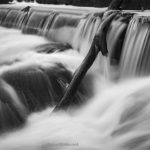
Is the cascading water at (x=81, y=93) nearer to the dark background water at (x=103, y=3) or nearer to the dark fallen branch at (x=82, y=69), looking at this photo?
the dark fallen branch at (x=82, y=69)

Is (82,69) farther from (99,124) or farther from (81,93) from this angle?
(99,124)

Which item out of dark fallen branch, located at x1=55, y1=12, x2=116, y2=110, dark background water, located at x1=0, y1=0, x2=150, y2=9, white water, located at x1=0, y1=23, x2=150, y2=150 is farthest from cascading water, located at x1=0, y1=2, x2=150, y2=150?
dark background water, located at x1=0, y1=0, x2=150, y2=9

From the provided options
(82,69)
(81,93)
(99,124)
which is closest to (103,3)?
(81,93)

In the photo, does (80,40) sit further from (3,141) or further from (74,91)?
(3,141)

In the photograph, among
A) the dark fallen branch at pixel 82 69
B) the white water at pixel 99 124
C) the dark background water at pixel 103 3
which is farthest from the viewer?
the dark background water at pixel 103 3

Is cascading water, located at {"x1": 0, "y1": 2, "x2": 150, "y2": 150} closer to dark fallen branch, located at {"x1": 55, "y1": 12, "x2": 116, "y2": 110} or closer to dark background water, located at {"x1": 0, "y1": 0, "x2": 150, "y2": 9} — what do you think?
dark fallen branch, located at {"x1": 55, "y1": 12, "x2": 116, "y2": 110}

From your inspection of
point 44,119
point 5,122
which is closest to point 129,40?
point 44,119

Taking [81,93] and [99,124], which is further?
[81,93]

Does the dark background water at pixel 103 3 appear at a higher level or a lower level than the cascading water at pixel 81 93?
higher

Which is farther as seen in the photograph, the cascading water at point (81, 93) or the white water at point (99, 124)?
the cascading water at point (81, 93)

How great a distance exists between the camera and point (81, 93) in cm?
580

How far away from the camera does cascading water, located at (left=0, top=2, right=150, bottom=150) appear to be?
4.42 meters

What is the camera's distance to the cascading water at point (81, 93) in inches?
174

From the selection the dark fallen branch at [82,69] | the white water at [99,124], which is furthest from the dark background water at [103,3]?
the dark fallen branch at [82,69]
